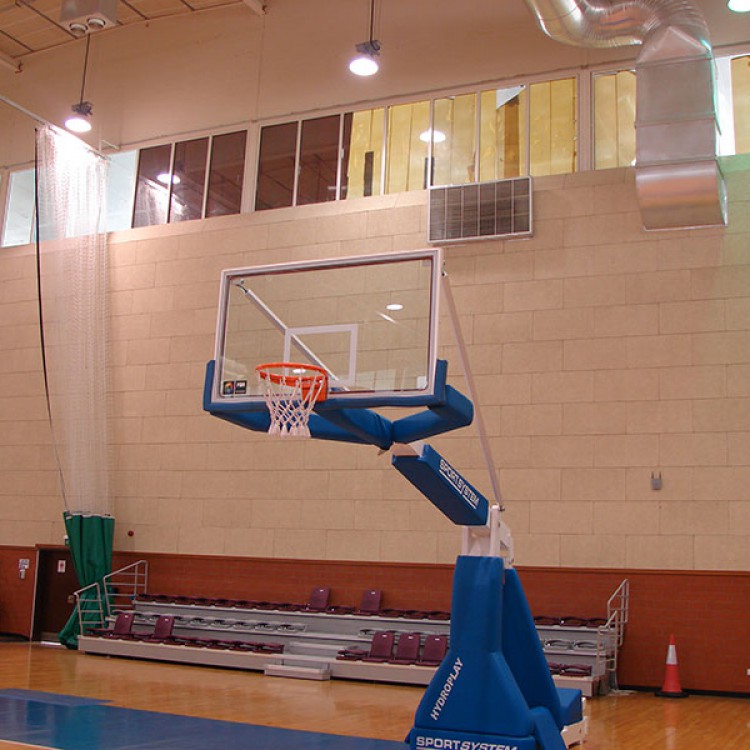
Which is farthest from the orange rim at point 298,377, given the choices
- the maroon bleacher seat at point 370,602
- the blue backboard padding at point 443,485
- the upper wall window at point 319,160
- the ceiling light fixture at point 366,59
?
the upper wall window at point 319,160

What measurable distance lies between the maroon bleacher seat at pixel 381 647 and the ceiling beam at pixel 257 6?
429 inches

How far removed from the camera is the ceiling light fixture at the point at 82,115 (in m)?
16.4

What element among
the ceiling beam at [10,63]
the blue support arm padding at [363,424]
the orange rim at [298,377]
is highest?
the ceiling beam at [10,63]

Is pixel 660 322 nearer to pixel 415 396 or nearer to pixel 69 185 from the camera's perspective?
pixel 415 396

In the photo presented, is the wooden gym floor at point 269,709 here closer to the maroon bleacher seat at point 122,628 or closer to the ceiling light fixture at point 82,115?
the maroon bleacher seat at point 122,628

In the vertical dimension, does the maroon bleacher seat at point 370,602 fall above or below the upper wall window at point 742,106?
below

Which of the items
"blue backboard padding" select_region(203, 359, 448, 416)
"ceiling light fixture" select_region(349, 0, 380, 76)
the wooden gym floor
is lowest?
the wooden gym floor

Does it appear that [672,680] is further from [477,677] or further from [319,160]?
[319,160]

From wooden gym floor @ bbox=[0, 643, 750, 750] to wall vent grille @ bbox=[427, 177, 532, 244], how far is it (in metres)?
6.61

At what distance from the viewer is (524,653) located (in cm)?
687

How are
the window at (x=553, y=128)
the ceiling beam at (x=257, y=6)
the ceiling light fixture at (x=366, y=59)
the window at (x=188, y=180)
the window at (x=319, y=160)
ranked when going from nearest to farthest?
the ceiling light fixture at (x=366, y=59) → the window at (x=553, y=128) → the window at (x=319, y=160) → the ceiling beam at (x=257, y=6) → the window at (x=188, y=180)

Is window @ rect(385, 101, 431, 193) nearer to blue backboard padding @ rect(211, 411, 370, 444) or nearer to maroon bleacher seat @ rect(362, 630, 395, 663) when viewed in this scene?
maroon bleacher seat @ rect(362, 630, 395, 663)

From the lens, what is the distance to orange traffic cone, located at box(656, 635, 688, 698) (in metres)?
11.6

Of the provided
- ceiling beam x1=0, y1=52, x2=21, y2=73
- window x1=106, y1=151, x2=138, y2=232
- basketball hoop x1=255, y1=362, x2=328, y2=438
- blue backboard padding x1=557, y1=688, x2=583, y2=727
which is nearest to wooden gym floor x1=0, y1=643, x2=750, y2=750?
blue backboard padding x1=557, y1=688, x2=583, y2=727
